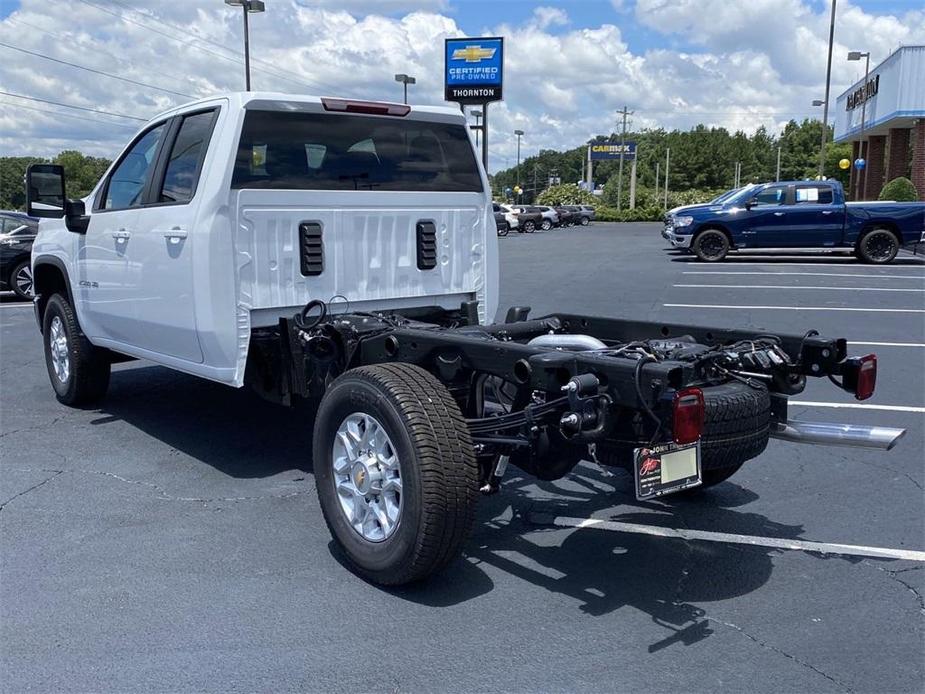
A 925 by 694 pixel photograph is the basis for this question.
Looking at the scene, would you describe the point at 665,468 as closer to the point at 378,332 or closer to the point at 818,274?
the point at 378,332

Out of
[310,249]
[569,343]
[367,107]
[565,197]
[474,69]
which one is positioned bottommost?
[569,343]

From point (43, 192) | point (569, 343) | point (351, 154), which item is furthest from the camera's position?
point (43, 192)

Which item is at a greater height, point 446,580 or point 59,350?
point 59,350

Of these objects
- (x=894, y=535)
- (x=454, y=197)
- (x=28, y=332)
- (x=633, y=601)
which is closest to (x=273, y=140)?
(x=454, y=197)

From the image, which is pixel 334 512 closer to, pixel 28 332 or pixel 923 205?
pixel 28 332

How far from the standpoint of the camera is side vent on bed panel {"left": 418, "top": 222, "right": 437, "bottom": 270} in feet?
19.0

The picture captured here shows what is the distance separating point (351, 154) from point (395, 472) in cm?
244

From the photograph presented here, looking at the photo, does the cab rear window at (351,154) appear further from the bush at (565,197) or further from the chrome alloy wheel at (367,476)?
the bush at (565,197)

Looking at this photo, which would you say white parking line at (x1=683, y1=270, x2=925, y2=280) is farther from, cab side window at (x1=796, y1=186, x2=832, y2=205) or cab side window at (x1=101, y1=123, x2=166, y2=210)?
cab side window at (x1=101, y1=123, x2=166, y2=210)

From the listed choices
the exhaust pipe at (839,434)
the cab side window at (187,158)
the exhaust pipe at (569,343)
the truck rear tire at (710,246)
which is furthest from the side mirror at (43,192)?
the truck rear tire at (710,246)

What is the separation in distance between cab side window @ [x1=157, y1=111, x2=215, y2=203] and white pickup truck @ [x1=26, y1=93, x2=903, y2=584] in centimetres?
2

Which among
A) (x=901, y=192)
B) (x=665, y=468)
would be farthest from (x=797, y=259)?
(x=665, y=468)

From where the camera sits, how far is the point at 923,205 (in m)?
20.8

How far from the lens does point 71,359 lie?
6930 mm
